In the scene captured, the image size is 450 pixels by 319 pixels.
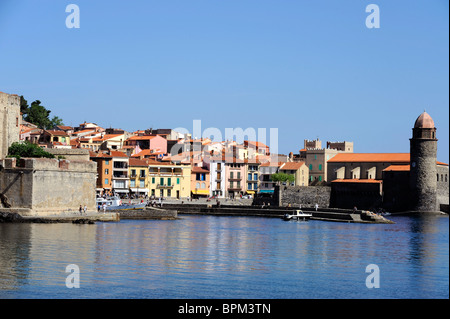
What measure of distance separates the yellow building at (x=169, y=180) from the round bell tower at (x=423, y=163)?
22.1 m

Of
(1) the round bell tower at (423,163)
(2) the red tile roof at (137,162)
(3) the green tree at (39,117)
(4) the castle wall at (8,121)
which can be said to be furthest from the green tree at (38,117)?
(1) the round bell tower at (423,163)

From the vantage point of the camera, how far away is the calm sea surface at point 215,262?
A: 23.1 meters

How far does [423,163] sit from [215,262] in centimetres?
4331

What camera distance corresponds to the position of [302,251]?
114 feet

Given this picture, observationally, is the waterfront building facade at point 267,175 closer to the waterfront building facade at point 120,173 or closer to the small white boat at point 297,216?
the waterfront building facade at point 120,173

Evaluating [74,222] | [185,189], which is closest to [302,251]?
[74,222]

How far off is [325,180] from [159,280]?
205 feet

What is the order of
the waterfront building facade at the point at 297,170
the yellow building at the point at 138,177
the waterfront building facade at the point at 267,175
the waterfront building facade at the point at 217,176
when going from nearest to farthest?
the yellow building at the point at 138,177, the waterfront building facade at the point at 217,176, the waterfront building facade at the point at 267,175, the waterfront building facade at the point at 297,170

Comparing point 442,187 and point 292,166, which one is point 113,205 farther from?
point 292,166

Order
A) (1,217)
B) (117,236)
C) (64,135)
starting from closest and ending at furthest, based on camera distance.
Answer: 1. (117,236)
2. (1,217)
3. (64,135)

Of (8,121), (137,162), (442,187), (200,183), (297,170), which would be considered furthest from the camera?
(297,170)

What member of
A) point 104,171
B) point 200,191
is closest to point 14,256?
point 104,171

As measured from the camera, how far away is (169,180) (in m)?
75.2

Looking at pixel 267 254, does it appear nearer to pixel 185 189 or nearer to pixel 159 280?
pixel 159 280
